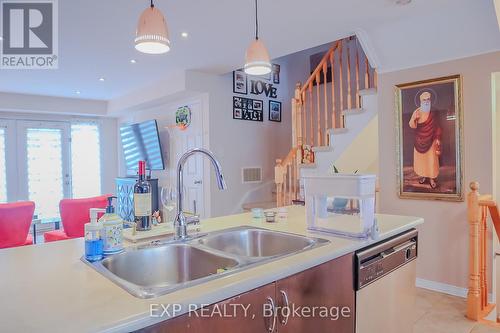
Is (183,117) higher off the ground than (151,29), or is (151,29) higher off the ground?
(183,117)

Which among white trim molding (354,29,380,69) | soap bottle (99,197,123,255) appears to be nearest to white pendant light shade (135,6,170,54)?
soap bottle (99,197,123,255)

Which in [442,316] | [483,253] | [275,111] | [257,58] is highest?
[275,111]

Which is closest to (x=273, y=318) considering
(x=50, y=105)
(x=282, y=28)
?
(x=282, y=28)

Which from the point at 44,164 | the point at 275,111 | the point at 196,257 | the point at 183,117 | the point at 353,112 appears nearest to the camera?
the point at 196,257

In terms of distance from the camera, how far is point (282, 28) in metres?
3.26

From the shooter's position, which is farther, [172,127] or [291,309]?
[172,127]

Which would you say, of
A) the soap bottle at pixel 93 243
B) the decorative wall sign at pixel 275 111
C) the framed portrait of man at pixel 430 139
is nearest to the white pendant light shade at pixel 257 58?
the soap bottle at pixel 93 243

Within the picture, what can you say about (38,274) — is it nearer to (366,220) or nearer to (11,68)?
(366,220)

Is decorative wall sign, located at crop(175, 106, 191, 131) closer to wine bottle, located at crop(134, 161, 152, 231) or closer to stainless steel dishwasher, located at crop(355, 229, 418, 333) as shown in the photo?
wine bottle, located at crop(134, 161, 152, 231)

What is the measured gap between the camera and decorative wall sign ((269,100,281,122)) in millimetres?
5812

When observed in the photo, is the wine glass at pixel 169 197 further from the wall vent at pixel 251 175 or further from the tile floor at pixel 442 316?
the wall vent at pixel 251 175

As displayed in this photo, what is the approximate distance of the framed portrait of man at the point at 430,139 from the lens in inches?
118

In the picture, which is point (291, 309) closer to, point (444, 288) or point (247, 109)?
point (444, 288)

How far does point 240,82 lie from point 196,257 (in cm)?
428
